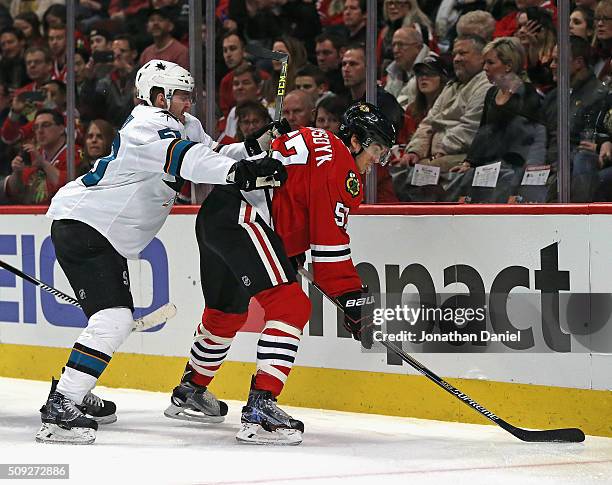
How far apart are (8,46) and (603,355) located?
3790 mm

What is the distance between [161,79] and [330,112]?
1113 millimetres

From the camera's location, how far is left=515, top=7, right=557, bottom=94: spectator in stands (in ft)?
14.3

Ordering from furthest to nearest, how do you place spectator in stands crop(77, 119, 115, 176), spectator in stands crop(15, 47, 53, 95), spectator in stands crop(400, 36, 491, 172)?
spectator in stands crop(15, 47, 53, 95)
spectator in stands crop(77, 119, 115, 176)
spectator in stands crop(400, 36, 491, 172)

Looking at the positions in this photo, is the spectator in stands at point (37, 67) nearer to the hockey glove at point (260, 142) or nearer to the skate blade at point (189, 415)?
the hockey glove at point (260, 142)

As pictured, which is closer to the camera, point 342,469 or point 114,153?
point 342,469

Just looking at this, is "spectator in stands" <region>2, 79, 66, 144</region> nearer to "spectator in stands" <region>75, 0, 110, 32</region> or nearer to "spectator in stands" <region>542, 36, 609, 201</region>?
"spectator in stands" <region>75, 0, 110, 32</region>

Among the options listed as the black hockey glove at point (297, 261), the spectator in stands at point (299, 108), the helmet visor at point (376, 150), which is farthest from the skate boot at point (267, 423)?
the spectator in stands at point (299, 108)

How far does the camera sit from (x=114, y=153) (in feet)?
12.9

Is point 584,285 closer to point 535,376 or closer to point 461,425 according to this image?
point 535,376

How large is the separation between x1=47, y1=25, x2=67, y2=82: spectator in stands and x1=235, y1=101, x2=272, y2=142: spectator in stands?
1.07 m

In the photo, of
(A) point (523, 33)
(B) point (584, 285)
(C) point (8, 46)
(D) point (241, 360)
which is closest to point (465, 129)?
(A) point (523, 33)

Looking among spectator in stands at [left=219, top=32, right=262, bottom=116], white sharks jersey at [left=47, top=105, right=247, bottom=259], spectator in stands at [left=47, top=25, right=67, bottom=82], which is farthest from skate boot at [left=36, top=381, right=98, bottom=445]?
spectator in stands at [left=47, top=25, right=67, bottom=82]

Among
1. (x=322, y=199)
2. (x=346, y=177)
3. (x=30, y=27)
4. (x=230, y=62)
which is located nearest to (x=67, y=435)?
(x=322, y=199)

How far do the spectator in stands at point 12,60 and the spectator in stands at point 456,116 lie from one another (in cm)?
248
